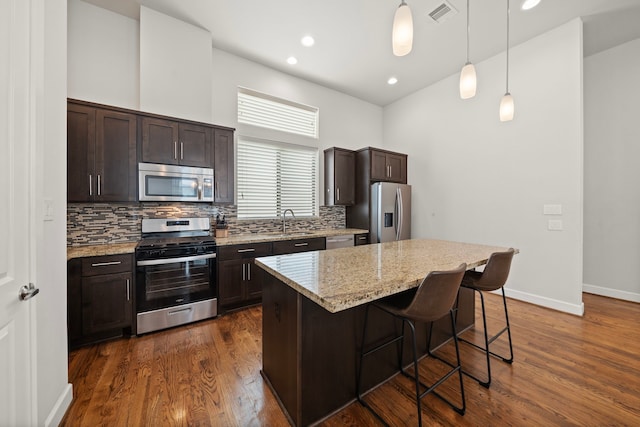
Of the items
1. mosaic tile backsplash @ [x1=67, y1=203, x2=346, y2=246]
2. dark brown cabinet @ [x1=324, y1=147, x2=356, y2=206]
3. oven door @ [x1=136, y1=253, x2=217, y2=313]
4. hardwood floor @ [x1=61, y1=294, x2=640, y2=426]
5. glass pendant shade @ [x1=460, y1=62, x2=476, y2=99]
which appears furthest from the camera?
dark brown cabinet @ [x1=324, y1=147, x2=356, y2=206]

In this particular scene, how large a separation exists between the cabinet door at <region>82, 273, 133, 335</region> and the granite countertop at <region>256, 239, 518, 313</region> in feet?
5.27

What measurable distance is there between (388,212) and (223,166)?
278cm

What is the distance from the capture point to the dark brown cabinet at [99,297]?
7.09 ft

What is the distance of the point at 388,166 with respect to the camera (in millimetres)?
4574

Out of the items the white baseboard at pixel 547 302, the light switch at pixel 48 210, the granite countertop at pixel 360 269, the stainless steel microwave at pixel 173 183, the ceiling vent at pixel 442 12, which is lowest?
the white baseboard at pixel 547 302

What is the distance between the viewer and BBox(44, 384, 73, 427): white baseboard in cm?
135

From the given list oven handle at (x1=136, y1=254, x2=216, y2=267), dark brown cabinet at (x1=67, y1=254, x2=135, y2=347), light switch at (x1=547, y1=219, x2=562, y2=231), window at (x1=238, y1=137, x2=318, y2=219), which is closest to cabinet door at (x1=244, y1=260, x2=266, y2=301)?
oven handle at (x1=136, y1=254, x2=216, y2=267)

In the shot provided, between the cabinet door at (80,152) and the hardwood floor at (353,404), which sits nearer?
the hardwood floor at (353,404)

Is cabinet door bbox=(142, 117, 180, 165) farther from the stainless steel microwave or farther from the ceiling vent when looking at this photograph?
the ceiling vent

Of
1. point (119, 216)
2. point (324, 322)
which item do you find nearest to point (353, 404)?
point (324, 322)

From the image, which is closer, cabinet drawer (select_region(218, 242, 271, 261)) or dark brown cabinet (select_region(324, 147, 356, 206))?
cabinet drawer (select_region(218, 242, 271, 261))

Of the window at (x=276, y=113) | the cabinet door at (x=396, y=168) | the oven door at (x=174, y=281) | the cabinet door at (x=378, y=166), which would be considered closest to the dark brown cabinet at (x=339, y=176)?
the cabinet door at (x=378, y=166)

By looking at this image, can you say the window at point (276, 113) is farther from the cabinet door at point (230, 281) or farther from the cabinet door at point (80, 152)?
Answer: the cabinet door at point (230, 281)

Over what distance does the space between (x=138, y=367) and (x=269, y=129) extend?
130 inches
